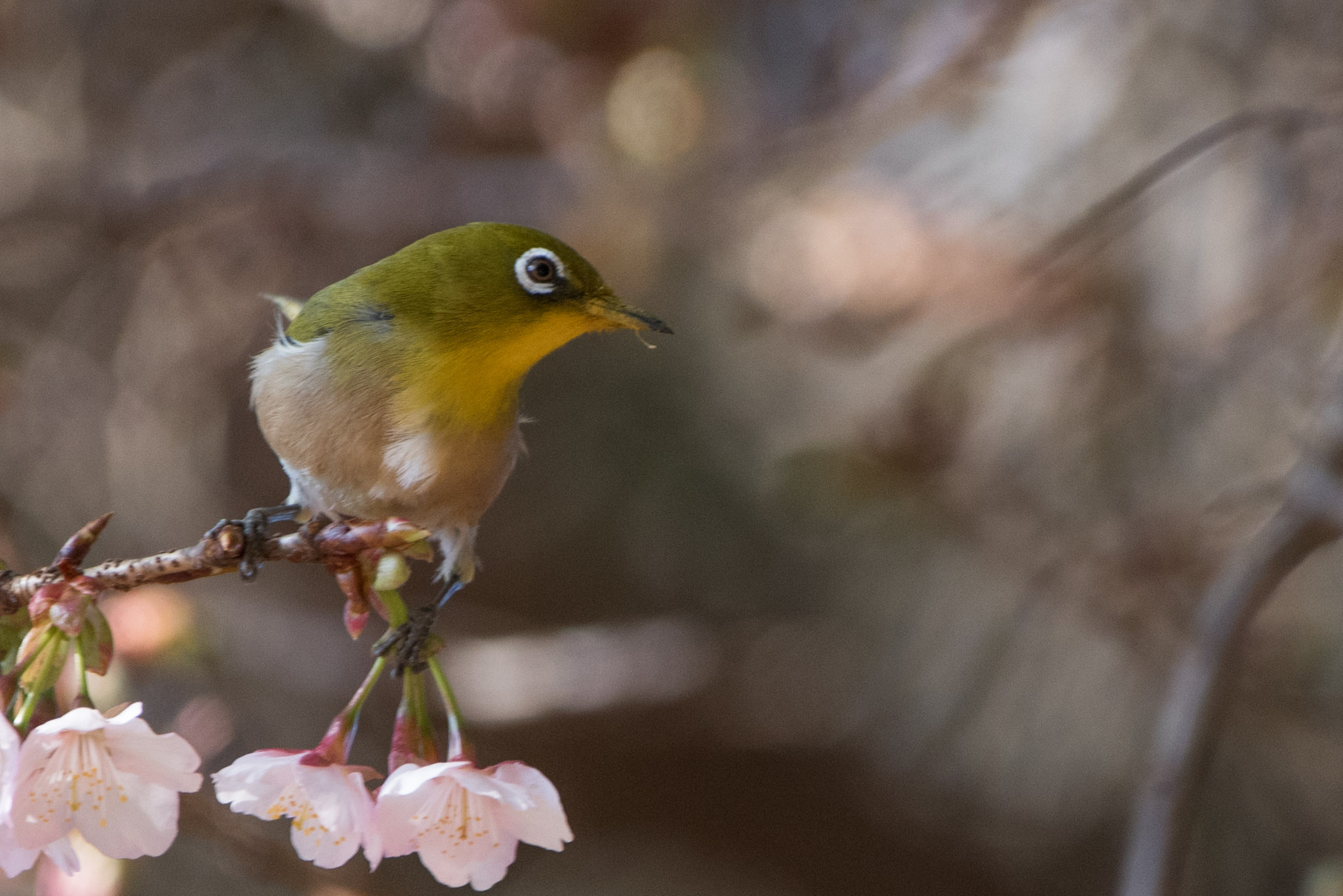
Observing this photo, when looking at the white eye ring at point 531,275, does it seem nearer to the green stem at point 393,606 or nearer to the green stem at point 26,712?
the green stem at point 393,606

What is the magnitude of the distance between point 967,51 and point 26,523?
2650 millimetres

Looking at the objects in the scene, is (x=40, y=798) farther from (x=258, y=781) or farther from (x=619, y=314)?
(x=619, y=314)

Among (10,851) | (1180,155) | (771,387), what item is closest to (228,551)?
(10,851)

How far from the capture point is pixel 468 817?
0.86 meters

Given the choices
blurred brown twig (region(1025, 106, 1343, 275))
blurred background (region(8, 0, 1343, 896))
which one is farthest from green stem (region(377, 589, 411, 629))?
blurred background (region(8, 0, 1343, 896))

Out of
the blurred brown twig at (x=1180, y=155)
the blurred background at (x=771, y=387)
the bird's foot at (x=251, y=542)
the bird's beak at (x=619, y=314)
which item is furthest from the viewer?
the blurred background at (x=771, y=387)

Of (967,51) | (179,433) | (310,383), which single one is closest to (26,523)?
(179,433)

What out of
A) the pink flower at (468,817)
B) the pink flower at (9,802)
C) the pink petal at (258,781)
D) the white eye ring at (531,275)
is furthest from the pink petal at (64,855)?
the white eye ring at (531,275)

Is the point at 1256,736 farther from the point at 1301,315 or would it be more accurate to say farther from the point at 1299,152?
the point at 1299,152

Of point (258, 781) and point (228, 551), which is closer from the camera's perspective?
point (228, 551)

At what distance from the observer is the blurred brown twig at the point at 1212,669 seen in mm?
1250

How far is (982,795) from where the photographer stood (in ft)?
10.4

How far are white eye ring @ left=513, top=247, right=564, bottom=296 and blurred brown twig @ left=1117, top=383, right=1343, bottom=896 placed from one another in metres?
0.92

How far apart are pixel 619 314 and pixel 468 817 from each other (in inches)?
17.6
